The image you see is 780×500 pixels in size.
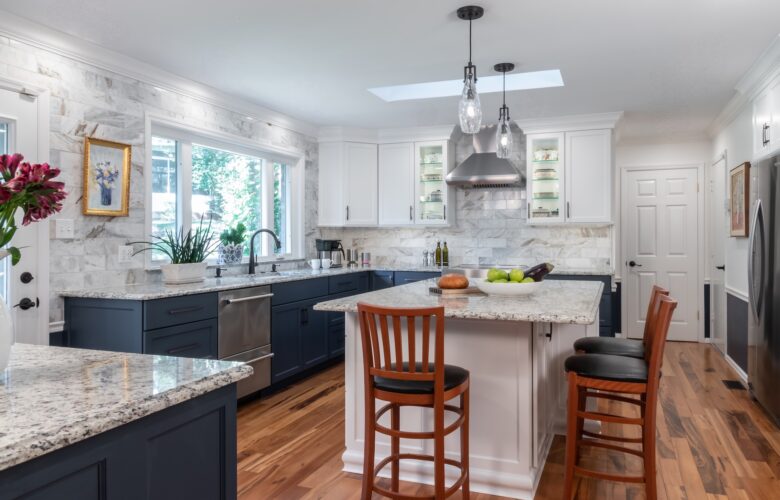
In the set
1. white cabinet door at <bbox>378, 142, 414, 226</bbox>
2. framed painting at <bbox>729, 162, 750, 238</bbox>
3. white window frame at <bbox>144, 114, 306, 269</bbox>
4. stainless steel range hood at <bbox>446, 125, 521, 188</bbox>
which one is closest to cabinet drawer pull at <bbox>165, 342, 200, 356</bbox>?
white window frame at <bbox>144, 114, 306, 269</bbox>

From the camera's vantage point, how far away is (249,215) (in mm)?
4996

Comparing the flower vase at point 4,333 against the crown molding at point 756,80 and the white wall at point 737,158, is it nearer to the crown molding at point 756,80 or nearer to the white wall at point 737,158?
the crown molding at point 756,80

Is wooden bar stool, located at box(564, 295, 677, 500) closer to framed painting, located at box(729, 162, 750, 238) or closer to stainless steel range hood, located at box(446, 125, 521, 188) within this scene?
framed painting, located at box(729, 162, 750, 238)

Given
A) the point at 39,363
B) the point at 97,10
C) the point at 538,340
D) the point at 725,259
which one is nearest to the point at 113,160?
the point at 97,10

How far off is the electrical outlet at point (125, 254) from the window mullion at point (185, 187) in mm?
561

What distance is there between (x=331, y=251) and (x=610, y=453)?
347cm

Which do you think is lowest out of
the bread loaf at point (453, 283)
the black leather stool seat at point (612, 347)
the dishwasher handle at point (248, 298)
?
the black leather stool seat at point (612, 347)

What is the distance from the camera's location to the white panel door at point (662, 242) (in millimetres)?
6234

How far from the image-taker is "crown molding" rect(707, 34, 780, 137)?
11.3ft

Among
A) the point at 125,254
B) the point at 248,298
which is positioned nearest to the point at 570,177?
the point at 248,298

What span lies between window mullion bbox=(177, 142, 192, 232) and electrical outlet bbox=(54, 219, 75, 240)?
0.94 metres

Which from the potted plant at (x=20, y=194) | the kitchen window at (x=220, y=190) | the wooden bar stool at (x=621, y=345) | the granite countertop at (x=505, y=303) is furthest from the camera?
the kitchen window at (x=220, y=190)

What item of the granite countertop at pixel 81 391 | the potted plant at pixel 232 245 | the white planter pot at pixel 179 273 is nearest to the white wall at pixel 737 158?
the potted plant at pixel 232 245

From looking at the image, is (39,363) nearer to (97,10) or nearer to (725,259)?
(97,10)
